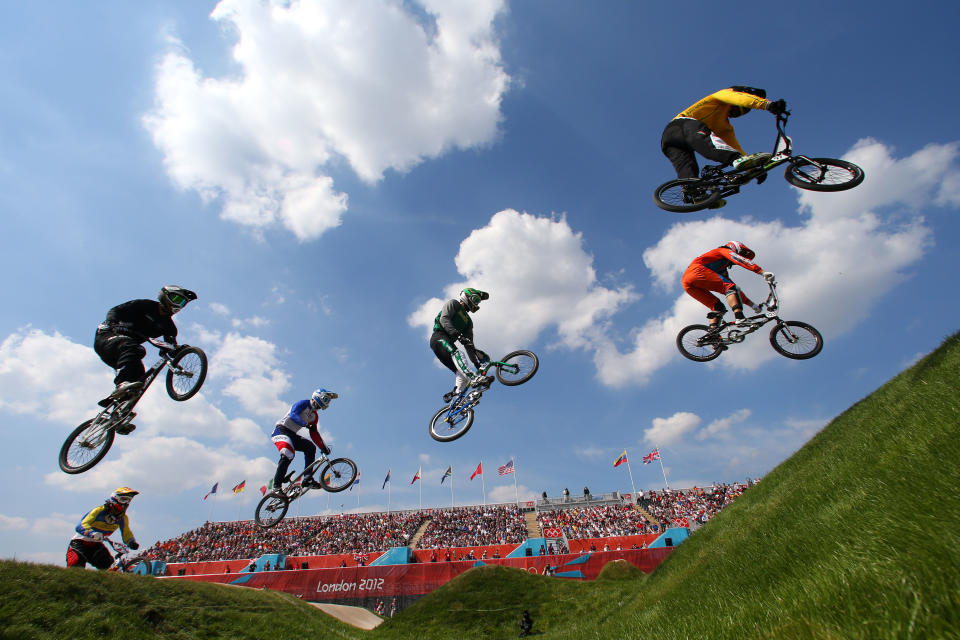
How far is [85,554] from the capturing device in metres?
10.6

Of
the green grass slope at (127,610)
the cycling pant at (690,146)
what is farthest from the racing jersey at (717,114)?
the green grass slope at (127,610)

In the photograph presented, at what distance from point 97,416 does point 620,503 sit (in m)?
46.7

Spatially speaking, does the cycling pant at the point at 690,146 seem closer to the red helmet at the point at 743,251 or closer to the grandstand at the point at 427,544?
the red helmet at the point at 743,251

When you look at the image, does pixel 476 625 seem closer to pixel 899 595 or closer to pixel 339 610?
pixel 339 610

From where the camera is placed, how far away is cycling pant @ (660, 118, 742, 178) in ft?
25.8

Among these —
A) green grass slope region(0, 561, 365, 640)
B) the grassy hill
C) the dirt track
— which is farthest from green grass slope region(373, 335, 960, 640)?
the dirt track

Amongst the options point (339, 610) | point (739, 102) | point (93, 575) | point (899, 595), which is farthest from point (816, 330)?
point (339, 610)

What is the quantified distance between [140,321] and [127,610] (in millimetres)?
6100

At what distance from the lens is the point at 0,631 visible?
662cm

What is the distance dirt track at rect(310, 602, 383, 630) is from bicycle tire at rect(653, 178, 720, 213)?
78.5ft

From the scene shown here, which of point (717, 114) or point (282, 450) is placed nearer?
point (717, 114)

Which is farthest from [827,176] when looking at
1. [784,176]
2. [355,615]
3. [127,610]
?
[355,615]

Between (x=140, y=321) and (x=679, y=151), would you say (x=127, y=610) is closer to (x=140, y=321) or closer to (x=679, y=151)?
(x=140, y=321)

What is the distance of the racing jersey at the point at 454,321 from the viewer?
1065cm
